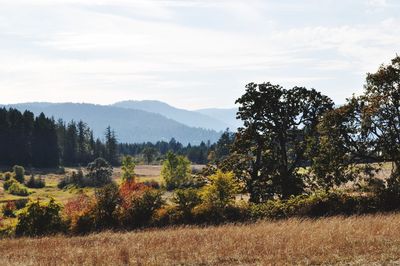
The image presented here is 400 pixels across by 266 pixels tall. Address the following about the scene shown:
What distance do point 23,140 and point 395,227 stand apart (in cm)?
13758

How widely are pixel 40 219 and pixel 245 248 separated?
15.0m

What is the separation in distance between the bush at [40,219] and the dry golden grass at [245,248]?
7.13 m

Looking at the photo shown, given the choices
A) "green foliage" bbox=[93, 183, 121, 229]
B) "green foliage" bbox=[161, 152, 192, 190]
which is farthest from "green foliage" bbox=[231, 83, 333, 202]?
"green foliage" bbox=[161, 152, 192, 190]

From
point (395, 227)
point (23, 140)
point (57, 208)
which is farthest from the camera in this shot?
point (23, 140)

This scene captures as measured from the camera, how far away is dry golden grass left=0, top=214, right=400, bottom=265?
491 inches

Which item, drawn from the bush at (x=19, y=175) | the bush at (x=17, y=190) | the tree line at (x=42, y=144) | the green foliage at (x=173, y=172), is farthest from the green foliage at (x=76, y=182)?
the tree line at (x=42, y=144)

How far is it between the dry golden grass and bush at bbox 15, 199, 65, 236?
7132 mm

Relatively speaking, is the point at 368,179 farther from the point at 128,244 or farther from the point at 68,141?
the point at 68,141

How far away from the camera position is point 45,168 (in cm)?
13950

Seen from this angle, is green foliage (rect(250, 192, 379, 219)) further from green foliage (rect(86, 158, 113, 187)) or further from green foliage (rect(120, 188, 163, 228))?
green foliage (rect(86, 158, 113, 187))

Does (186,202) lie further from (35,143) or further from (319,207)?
(35,143)

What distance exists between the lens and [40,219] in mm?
25172

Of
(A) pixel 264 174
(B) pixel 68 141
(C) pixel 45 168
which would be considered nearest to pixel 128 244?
(A) pixel 264 174

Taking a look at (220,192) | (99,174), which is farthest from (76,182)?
(220,192)
